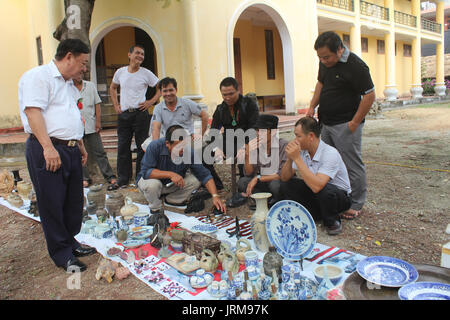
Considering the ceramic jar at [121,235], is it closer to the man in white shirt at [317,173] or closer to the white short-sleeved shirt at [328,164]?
the man in white shirt at [317,173]

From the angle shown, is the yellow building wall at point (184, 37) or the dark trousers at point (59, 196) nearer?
the dark trousers at point (59, 196)

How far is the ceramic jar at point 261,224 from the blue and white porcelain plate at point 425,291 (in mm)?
1033

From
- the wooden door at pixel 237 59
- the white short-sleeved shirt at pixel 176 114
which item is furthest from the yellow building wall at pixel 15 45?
the white short-sleeved shirt at pixel 176 114

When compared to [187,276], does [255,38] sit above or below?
above

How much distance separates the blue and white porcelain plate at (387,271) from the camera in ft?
6.57

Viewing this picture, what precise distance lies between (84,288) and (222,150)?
2459mm

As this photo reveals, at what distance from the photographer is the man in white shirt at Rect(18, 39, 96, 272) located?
230 centimetres

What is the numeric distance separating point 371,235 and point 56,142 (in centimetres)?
263

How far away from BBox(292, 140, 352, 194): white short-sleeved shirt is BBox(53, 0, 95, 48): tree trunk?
401cm

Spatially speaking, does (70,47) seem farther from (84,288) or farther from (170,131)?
(84,288)

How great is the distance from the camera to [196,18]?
848 cm

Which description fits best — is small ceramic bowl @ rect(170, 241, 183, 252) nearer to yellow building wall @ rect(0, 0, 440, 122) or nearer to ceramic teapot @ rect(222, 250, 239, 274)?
ceramic teapot @ rect(222, 250, 239, 274)

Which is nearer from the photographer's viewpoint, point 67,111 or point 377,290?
point 377,290

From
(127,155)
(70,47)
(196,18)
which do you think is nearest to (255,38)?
(196,18)
